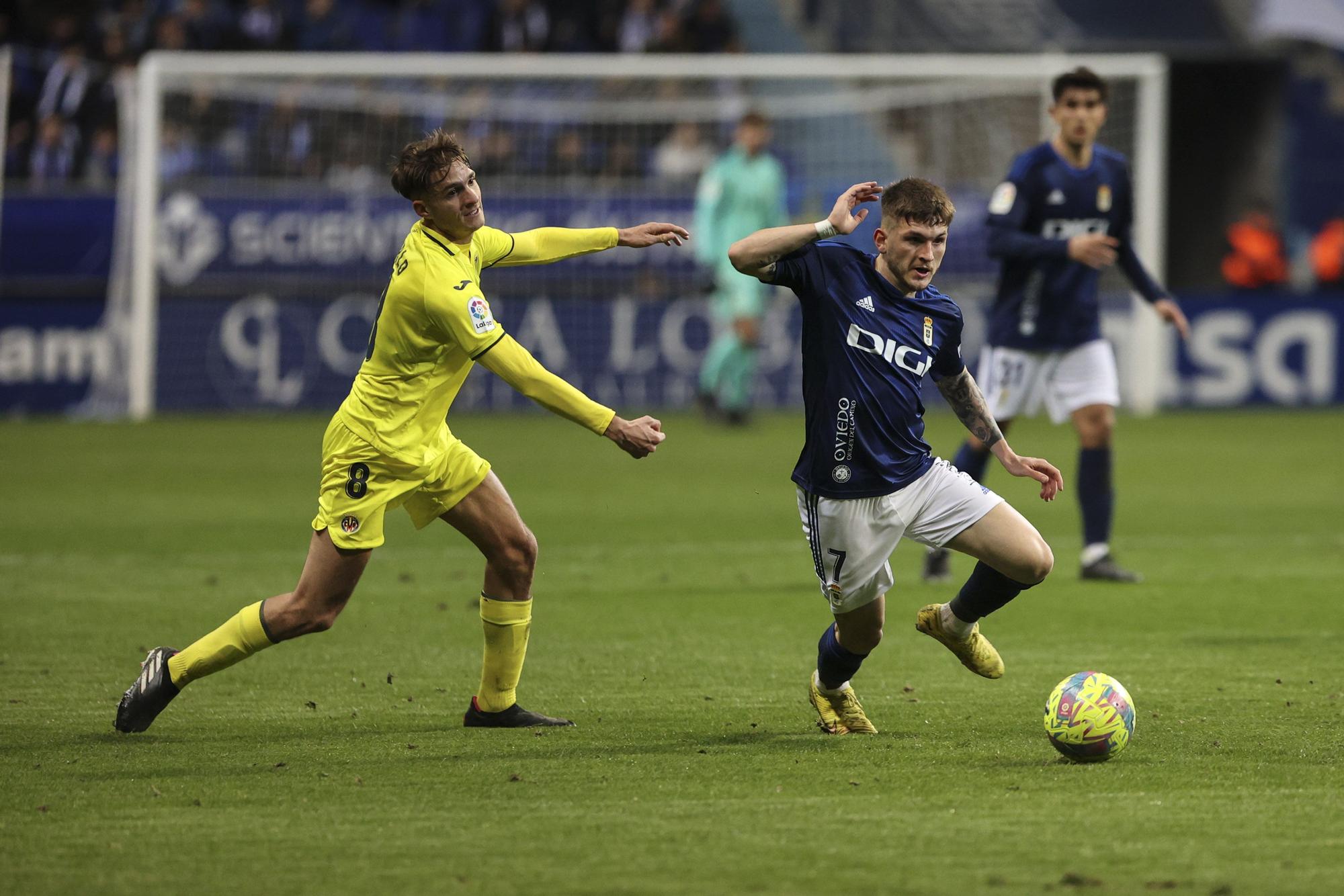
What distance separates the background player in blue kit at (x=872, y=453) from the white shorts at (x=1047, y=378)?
340cm

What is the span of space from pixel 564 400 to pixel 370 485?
71 centimetres

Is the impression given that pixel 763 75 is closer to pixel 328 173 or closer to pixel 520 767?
pixel 328 173

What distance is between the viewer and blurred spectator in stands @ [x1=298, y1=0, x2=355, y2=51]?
867 inches

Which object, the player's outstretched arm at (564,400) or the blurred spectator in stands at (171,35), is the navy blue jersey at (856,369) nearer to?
the player's outstretched arm at (564,400)

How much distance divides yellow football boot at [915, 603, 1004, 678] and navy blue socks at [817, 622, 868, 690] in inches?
14.0

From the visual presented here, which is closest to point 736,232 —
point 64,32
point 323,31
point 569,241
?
point 323,31

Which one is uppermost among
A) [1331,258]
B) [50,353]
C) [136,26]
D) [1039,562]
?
[136,26]

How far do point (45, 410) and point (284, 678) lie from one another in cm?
1342

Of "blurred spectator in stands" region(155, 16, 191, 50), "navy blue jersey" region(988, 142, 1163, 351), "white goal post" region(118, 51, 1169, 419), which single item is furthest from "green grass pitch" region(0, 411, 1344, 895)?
"blurred spectator in stands" region(155, 16, 191, 50)

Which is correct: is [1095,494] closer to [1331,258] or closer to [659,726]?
[659,726]

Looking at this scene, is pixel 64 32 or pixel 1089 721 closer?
pixel 1089 721

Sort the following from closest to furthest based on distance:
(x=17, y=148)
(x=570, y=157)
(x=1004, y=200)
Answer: (x=1004, y=200) < (x=570, y=157) < (x=17, y=148)

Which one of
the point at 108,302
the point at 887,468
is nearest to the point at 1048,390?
the point at 887,468

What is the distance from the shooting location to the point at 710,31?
23.1 metres
